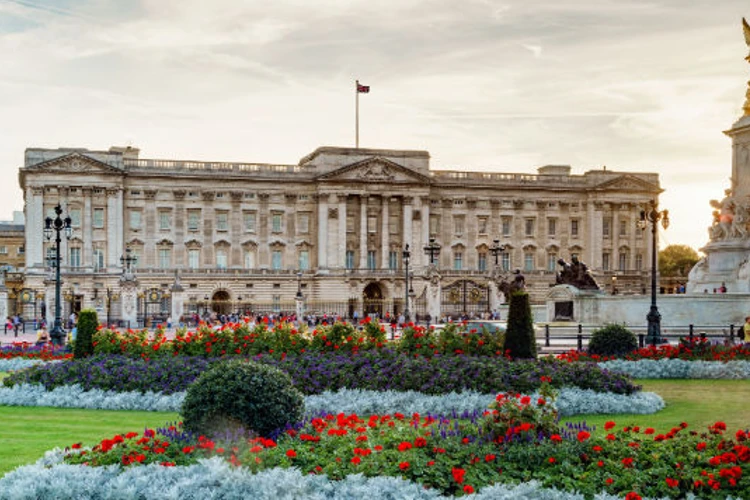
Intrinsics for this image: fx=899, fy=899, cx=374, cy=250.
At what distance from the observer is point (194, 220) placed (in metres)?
76.3

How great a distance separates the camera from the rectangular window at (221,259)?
7644 centimetres

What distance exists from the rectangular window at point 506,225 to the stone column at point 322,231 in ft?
56.3

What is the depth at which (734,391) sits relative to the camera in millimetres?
18062

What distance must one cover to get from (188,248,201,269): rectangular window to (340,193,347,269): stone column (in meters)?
11.6

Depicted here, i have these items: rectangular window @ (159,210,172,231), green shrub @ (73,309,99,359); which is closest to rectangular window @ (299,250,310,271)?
rectangular window @ (159,210,172,231)

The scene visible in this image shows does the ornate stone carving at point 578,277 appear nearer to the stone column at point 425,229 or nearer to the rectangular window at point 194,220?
the stone column at point 425,229

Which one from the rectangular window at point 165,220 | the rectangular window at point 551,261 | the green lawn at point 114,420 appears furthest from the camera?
the rectangular window at point 551,261

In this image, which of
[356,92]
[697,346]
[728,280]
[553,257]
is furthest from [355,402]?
[553,257]

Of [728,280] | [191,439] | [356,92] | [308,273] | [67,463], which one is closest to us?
[67,463]

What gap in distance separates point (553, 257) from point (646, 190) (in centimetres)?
1088

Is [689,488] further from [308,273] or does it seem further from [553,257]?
[553,257]

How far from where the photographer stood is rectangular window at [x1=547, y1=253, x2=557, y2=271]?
277ft

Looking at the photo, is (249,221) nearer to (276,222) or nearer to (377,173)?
(276,222)

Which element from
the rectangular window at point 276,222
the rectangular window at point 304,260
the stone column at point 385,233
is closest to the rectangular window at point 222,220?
the rectangular window at point 276,222
